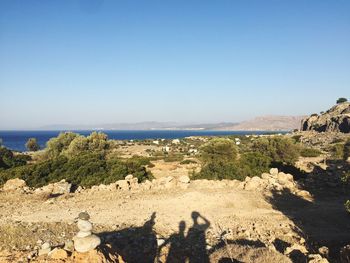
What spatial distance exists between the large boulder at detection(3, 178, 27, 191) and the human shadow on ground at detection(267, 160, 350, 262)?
1519 centimetres

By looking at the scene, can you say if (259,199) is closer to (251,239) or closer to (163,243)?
(251,239)

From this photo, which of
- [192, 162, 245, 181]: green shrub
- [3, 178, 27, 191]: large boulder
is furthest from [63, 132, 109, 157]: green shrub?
[192, 162, 245, 181]: green shrub

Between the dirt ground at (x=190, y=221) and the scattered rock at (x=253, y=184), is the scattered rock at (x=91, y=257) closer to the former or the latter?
the dirt ground at (x=190, y=221)

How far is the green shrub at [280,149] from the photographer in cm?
3789

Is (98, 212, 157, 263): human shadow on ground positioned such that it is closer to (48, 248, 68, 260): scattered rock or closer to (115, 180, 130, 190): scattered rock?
(48, 248, 68, 260): scattered rock

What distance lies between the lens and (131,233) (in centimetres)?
1423

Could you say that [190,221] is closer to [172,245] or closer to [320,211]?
[172,245]

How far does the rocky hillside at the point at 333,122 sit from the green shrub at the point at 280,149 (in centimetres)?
4605

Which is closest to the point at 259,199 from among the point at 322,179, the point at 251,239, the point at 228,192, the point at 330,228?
the point at 228,192

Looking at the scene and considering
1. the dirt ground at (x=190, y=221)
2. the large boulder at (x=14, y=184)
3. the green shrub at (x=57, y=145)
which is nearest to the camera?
the dirt ground at (x=190, y=221)

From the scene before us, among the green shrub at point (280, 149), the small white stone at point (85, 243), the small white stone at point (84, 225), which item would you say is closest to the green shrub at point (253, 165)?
the green shrub at point (280, 149)

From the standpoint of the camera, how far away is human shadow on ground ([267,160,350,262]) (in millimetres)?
14039

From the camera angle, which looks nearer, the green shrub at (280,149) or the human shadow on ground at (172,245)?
the human shadow on ground at (172,245)

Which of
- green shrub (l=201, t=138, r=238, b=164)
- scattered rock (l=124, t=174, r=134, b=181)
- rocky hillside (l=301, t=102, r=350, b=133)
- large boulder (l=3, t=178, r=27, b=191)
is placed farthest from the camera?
rocky hillside (l=301, t=102, r=350, b=133)
